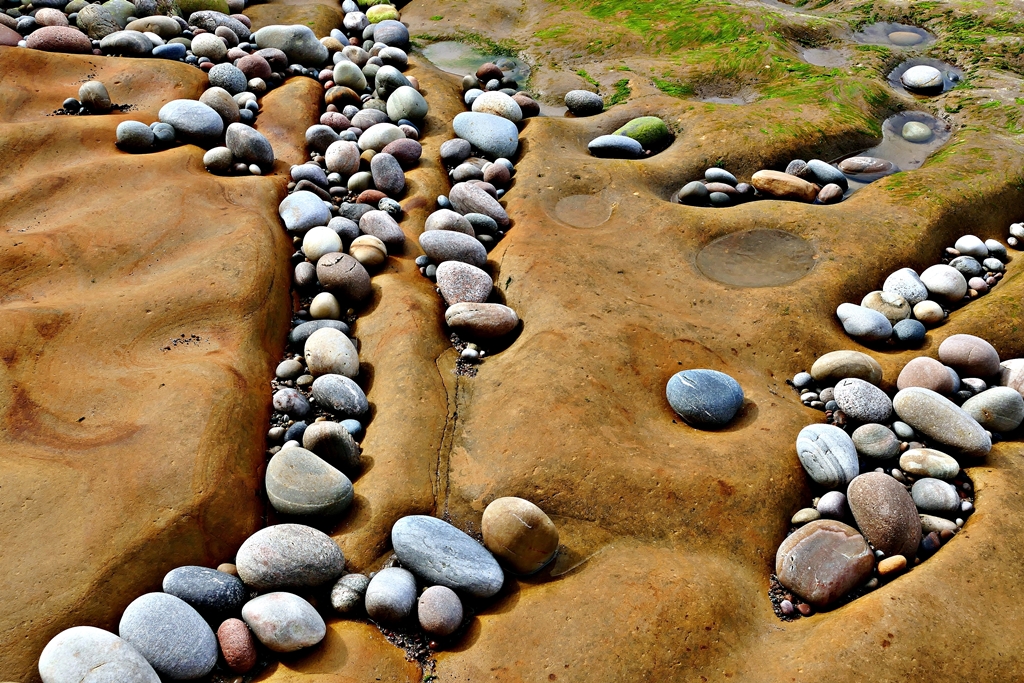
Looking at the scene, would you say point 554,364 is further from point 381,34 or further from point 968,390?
point 381,34

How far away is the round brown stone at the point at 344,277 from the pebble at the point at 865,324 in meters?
2.98

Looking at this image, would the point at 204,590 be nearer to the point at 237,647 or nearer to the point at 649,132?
the point at 237,647

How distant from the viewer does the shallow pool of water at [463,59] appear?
25.9 feet

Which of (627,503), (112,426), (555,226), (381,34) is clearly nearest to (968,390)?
(627,503)

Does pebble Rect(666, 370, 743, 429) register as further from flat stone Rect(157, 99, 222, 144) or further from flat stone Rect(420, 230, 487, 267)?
flat stone Rect(157, 99, 222, 144)

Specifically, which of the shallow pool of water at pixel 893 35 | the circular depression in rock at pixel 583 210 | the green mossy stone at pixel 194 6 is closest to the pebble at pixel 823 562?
the circular depression in rock at pixel 583 210

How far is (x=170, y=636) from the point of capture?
294 centimetres

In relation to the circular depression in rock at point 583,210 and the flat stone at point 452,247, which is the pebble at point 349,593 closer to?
the flat stone at point 452,247

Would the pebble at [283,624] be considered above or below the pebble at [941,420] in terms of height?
below

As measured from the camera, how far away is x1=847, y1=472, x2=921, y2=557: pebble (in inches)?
134

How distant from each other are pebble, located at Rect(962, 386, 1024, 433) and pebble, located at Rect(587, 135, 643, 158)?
11.1ft

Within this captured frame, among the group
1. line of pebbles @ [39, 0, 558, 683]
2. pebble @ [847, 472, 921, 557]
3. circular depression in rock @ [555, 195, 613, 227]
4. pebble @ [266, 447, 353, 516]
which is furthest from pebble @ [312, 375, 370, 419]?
pebble @ [847, 472, 921, 557]

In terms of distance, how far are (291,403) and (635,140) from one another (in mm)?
3859

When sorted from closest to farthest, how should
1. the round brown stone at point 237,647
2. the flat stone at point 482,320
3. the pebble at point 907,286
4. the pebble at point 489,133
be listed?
1. the round brown stone at point 237,647
2. the flat stone at point 482,320
3. the pebble at point 907,286
4. the pebble at point 489,133
